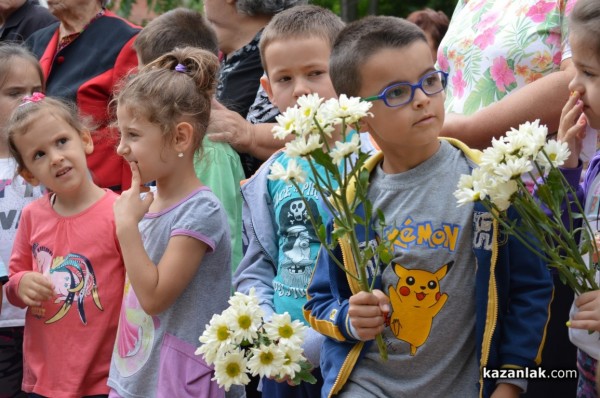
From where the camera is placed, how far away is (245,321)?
3236 mm

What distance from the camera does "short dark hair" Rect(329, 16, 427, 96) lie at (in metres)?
3.33

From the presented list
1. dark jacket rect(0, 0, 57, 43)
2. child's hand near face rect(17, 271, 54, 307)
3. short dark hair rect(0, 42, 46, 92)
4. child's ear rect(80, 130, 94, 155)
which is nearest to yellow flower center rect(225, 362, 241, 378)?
child's hand near face rect(17, 271, 54, 307)

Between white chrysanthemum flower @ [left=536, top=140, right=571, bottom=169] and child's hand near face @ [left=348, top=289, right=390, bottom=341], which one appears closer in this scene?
white chrysanthemum flower @ [left=536, top=140, right=571, bottom=169]

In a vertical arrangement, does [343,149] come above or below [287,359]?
above

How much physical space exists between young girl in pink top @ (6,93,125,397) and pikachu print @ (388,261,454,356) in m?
1.49

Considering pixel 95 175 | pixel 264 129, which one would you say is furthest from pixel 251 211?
pixel 95 175

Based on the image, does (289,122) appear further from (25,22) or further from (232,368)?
(25,22)

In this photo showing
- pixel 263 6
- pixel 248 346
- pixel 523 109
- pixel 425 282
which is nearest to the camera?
pixel 425 282

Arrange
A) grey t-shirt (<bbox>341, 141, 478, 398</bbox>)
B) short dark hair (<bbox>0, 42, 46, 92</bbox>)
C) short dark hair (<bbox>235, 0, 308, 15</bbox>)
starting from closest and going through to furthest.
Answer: grey t-shirt (<bbox>341, 141, 478, 398</bbox>) → short dark hair (<bbox>235, 0, 308, 15</bbox>) → short dark hair (<bbox>0, 42, 46, 92</bbox>)

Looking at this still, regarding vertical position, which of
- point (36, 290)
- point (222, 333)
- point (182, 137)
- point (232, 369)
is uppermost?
point (182, 137)

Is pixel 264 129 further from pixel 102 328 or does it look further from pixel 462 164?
pixel 462 164

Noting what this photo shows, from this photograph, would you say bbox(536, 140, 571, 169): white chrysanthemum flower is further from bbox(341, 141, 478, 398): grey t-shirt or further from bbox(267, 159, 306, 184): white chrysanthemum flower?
bbox(267, 159, 306, 184): white chrysanthemum flower

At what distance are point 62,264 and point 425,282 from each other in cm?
176

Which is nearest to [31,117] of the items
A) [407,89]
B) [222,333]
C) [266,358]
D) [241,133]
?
[241,133]
